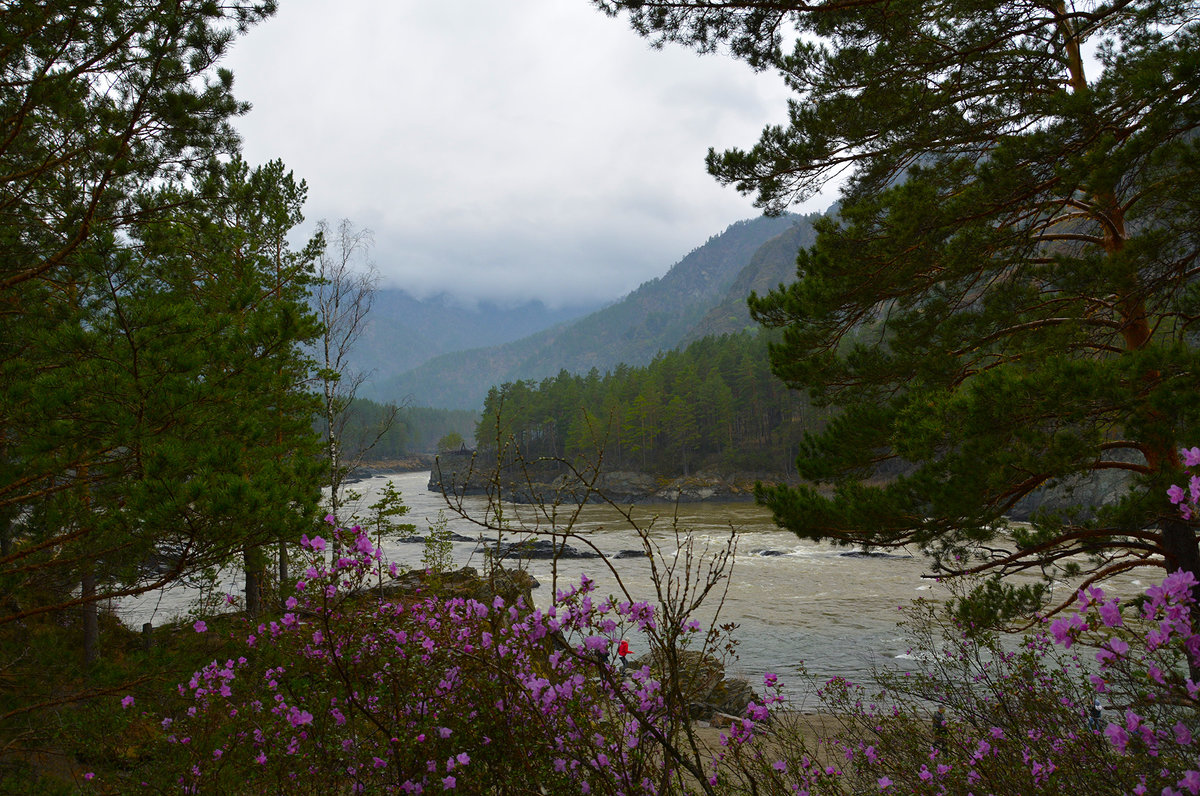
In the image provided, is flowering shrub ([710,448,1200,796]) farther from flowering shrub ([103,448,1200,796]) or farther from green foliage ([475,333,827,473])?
green foliage ([475,333,827,473])

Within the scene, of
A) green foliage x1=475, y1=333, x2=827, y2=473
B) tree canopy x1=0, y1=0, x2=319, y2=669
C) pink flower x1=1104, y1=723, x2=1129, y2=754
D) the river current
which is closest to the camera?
pink flower x1=1104, y1=723, x2=1129, y2=754

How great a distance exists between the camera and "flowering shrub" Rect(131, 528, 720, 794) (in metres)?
2.46

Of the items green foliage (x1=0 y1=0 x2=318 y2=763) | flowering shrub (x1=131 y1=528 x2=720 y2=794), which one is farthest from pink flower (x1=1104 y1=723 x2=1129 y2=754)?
green foliage (x1=0 y1=0 x2=318 y2=763)

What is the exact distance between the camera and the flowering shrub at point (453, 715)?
2465 mm

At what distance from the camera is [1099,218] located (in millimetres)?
5820

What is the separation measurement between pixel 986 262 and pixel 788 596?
14.3 m

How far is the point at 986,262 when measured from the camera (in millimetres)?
6043

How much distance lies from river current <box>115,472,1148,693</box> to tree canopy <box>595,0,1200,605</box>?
2390mm

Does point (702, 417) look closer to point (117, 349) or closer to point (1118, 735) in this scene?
point (117, 349)

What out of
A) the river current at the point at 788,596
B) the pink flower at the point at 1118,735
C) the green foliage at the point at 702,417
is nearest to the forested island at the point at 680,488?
the pink flower at the point at 1118,735

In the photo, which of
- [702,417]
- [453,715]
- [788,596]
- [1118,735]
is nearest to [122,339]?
[453,715]

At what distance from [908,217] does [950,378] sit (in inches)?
76.0

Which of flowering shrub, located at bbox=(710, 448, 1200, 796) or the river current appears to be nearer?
flowering shrub, located at bbox=(710, 448, 1200, 796)

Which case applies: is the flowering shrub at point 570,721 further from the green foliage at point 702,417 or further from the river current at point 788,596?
the green foliage at point 702,417
